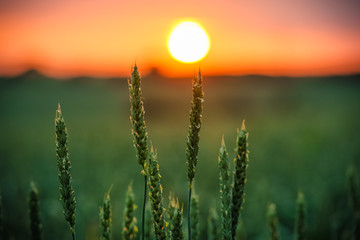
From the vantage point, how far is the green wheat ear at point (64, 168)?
1142 mm

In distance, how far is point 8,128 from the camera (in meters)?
17.8

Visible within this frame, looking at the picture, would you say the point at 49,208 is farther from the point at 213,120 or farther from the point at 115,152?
the point at 213,120

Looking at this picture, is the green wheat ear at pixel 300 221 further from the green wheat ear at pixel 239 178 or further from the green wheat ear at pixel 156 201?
the green wheat ear at pixel 156 201

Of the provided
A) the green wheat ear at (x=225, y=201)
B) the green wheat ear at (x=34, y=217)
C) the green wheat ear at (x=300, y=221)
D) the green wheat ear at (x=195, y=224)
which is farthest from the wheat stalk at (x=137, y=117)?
the green wheat ear at (x=300, y=221)

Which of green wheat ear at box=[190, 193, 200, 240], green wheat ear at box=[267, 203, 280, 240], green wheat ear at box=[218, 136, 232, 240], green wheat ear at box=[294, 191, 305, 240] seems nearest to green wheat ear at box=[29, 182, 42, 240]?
green wheat ear at box=[190, 193, 200, 240]

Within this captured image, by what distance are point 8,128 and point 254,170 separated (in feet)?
51.5

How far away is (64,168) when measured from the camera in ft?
3.75

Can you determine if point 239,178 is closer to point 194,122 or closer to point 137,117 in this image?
point 194,122

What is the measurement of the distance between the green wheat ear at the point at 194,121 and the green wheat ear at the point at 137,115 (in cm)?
20

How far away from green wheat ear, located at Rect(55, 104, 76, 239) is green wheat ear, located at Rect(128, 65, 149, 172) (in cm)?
29

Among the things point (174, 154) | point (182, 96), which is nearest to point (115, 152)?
point (174, 154)

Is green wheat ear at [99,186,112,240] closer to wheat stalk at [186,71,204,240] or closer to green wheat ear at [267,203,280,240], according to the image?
wheat stalk at [186,71,204,240]

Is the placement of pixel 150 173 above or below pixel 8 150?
below

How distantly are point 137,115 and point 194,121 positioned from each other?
9.5 inches
